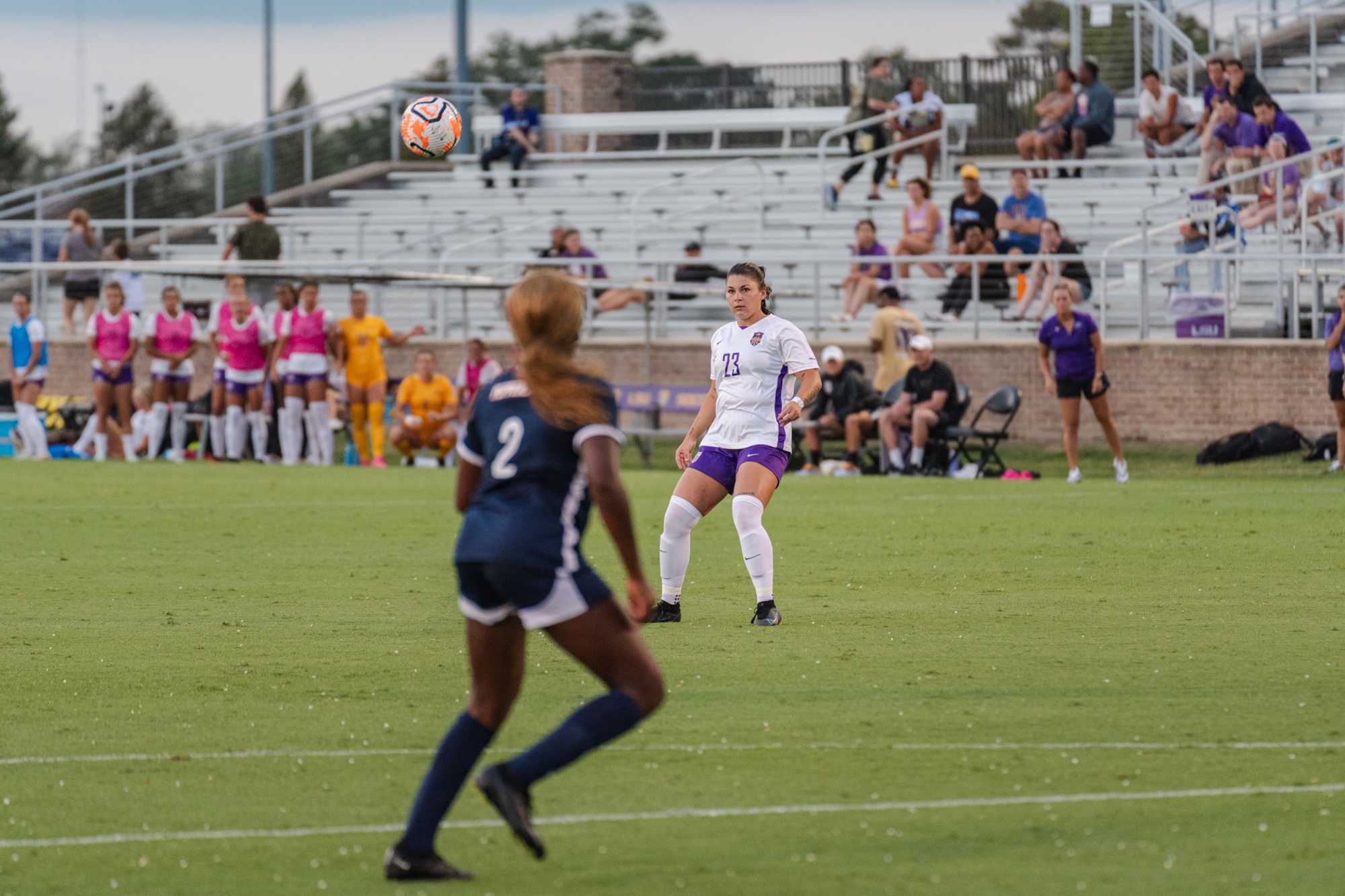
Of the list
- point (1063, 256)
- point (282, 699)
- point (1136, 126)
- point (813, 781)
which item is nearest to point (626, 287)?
point (1063, 256)

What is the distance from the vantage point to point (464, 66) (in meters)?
37.8

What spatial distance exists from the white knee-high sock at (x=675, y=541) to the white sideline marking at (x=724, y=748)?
3234 mm

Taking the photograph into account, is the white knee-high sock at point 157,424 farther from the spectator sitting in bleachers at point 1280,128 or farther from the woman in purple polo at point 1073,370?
the spectator sitting in bleachers at point 1280,128

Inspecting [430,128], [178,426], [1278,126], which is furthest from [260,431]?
[1278,126]

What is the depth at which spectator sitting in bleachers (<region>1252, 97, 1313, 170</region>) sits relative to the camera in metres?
25.8

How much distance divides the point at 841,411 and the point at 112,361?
9375 mm

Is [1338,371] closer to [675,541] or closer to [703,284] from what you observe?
[703,284]

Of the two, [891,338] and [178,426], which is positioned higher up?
[891,338]

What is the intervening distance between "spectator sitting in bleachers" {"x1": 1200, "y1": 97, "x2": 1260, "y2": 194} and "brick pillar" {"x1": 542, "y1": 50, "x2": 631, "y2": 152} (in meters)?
15.6

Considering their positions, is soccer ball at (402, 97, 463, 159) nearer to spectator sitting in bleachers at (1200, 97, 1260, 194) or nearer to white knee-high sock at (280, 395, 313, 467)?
white knee-high sock at (280, 395, 313, 467)

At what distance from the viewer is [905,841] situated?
595cm

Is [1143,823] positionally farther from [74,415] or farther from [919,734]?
[74,415]

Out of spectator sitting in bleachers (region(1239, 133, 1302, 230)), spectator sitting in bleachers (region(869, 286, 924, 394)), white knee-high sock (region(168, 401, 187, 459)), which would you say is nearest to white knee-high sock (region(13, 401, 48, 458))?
white knee-high sock (region(168, 401, 187, 459))

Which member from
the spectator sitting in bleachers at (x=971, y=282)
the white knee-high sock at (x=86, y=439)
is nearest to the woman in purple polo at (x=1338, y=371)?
the spectator sitting in bleachers at (x=971, y=282)
